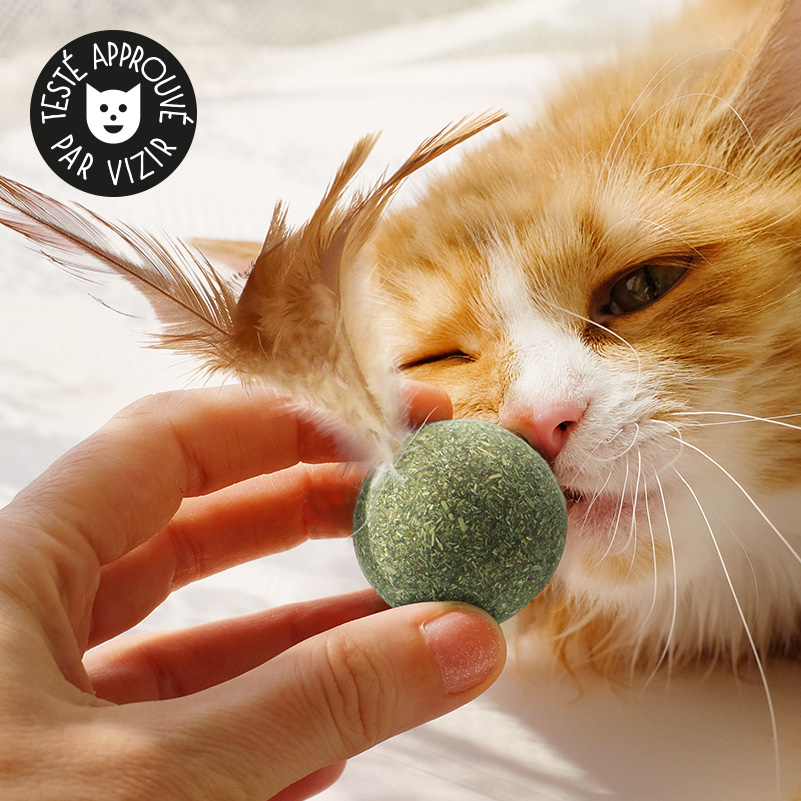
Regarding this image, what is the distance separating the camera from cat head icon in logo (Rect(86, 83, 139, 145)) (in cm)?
171

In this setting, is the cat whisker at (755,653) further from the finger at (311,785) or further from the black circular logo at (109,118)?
the black circular logo at (109,118)

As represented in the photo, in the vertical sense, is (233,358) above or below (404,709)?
above

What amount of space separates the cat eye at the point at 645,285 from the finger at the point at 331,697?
13.8 inches

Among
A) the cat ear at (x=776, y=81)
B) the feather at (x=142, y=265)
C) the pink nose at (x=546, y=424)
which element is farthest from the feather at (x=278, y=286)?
the cat ear at (x=776, y=81)

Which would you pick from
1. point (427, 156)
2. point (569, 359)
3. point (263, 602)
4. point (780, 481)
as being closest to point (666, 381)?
point (569, 359)

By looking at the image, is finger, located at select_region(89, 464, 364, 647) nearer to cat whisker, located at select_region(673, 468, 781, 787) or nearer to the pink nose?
the pink nose

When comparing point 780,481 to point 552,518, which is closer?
point 552,518

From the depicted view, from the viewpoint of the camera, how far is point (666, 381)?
794 millimetres

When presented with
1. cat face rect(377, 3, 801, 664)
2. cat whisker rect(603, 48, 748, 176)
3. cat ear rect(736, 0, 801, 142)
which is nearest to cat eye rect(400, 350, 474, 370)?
cat face rect(377, 3, 801, 664)

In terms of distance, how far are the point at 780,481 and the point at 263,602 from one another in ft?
2.46

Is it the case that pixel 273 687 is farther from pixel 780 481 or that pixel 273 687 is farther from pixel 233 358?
pixel 780 481

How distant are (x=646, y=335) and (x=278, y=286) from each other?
35 centimetres

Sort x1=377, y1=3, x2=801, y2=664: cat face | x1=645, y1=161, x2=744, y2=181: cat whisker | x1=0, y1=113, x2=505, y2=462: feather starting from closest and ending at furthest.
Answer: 1. x1=0, y1=113, x2=505, y2=462: feather
2. x1=377, y1=3, x2=801, y2=664: cat face
3. x1=645, y1=161, x2=744, y2=181: cat whisker

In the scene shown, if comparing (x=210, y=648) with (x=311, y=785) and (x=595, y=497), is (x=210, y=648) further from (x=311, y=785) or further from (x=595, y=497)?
(x=595, y=497)
